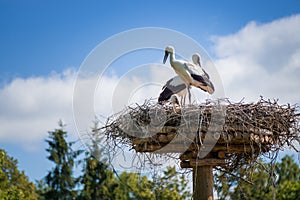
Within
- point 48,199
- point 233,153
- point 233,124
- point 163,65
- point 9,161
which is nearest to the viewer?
point 233,124

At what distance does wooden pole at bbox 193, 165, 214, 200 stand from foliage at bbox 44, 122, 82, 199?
22.1 meters

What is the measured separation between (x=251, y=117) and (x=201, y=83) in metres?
1.21

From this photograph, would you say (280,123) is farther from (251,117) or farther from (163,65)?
(163,65)

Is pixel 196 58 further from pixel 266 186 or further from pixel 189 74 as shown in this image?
pixel 266 186

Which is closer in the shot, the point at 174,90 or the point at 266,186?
the point at 174,90

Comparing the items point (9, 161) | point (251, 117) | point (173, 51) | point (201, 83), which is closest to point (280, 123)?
point (251, 117)

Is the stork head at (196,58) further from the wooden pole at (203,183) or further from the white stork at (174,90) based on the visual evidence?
the wooden pole at (203,183)

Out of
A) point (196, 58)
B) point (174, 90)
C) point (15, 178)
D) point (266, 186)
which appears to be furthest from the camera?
point (15, 178)

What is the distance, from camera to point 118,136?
771 cm

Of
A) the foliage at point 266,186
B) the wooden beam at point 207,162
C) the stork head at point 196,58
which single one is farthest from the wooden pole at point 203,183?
the foliage at point 266,186

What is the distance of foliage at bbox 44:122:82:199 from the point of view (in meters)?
29.4

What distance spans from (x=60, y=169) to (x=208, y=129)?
24.0 metres

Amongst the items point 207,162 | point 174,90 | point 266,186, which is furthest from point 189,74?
point 266,186

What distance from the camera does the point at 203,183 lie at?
774cm
